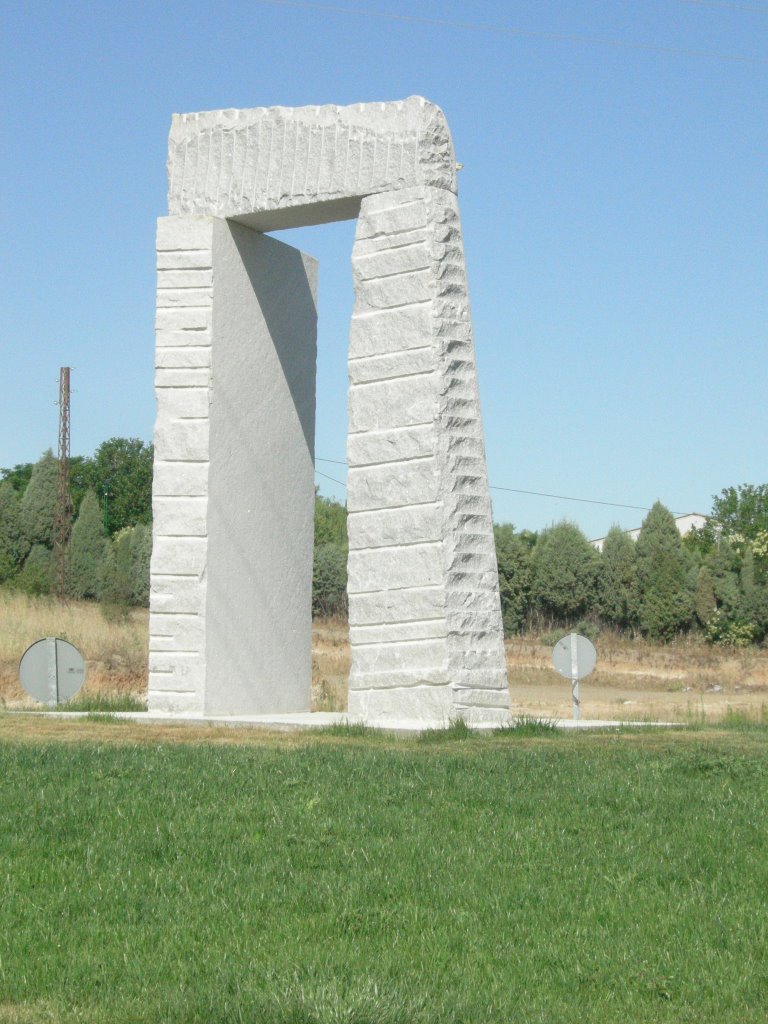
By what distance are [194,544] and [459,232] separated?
426cm

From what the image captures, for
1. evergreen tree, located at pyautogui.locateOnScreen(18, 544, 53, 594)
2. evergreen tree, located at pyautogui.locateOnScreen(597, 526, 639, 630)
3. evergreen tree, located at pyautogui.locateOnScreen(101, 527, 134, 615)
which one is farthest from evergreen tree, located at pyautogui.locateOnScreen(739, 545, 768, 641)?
evergreen tree, located at pyautogui.locateOnScreen(18, 544, 53, 594)

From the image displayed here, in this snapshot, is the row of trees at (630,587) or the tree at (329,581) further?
the row of trees at (630,587)

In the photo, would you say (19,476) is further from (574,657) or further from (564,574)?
(574,657)

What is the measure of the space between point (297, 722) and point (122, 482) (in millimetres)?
47045

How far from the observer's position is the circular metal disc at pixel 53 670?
14.1 meters

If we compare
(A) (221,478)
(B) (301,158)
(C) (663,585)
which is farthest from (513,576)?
(B) (301,158)

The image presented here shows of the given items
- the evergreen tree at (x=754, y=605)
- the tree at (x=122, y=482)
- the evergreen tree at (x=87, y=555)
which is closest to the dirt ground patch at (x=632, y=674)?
the evergreen tree at (x=754, y=605)

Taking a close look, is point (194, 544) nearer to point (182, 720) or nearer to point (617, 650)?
point (182, 720)

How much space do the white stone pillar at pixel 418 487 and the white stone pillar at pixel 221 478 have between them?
1.73 metres

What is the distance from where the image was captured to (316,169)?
13.3 metres

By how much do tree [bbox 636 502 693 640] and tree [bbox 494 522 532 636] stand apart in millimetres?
3928

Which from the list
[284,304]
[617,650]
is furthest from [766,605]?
[284,304]

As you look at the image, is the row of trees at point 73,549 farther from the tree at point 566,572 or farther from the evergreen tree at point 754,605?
the evergreen tree at point 754,605

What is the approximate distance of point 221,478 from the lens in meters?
13.9
